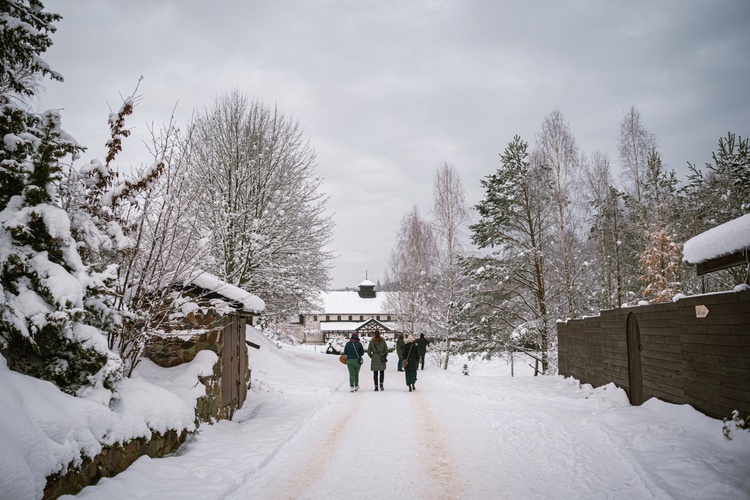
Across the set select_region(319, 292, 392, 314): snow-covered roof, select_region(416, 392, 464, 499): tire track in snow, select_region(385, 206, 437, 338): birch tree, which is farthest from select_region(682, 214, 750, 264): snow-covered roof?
select_region(319, 292, 392, 314): snow-covered roof

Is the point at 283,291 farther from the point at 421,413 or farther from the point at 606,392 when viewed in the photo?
the point at 606,392

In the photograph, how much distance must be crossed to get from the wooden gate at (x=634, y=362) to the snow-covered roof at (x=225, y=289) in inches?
312

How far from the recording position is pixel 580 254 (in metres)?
19.1

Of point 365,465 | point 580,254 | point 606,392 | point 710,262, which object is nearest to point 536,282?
point 580,254

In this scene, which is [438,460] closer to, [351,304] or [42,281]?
[42,281]

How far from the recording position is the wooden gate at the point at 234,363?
9.20 m

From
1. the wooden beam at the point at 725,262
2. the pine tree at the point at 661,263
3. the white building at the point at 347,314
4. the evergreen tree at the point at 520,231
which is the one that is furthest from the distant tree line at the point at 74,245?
the white building at the point at 347,314

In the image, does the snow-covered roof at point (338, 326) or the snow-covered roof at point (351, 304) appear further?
the snow-covered roof at point (351, 304)

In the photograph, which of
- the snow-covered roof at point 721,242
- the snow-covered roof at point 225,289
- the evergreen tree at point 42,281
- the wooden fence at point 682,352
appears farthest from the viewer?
the snow-covered roof at point 225,289

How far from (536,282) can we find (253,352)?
12096mm

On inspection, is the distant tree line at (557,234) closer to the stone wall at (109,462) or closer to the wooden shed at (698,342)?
the wooden shed at (698,342)

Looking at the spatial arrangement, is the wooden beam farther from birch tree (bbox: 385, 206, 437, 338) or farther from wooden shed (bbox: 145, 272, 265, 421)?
birch tree (bbox: 385, 206, 437, 338)

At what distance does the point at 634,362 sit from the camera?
8.96 meters

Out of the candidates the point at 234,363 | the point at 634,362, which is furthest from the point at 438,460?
the point at 234,363
